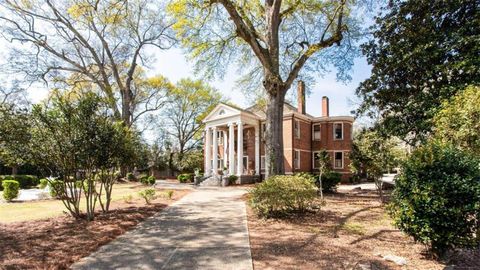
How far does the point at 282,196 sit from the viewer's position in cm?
840

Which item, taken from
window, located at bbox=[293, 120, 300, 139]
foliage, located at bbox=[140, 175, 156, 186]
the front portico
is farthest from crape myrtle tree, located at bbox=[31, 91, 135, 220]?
window, located at bbox=[293, 120, 300, 139]

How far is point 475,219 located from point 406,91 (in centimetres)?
1043

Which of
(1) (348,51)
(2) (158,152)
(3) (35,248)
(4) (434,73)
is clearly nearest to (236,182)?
(1) (348,51)

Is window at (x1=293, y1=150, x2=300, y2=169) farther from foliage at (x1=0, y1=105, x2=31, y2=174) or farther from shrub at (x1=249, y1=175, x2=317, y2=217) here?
foliage at (x1=0, y1=105, x2=31, y2=174)

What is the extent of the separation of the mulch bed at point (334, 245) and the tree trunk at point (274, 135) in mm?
4620

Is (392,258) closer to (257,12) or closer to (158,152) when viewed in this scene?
(257,12)

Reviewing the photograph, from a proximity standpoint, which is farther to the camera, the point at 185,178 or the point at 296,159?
the point at 185,178

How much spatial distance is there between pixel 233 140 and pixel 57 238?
18.8 m

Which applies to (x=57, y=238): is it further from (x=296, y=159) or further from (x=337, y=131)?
(x=337, y=131)

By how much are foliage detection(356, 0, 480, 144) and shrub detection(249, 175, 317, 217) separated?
6747 millimetres

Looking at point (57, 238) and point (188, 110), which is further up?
point (188, 110)

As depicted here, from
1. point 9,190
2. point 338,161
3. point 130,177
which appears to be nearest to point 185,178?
point 130,177

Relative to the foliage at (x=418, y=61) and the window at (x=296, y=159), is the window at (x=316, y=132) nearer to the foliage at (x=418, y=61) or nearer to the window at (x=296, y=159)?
the window at (x=296, y=159)

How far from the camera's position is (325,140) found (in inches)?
1088
